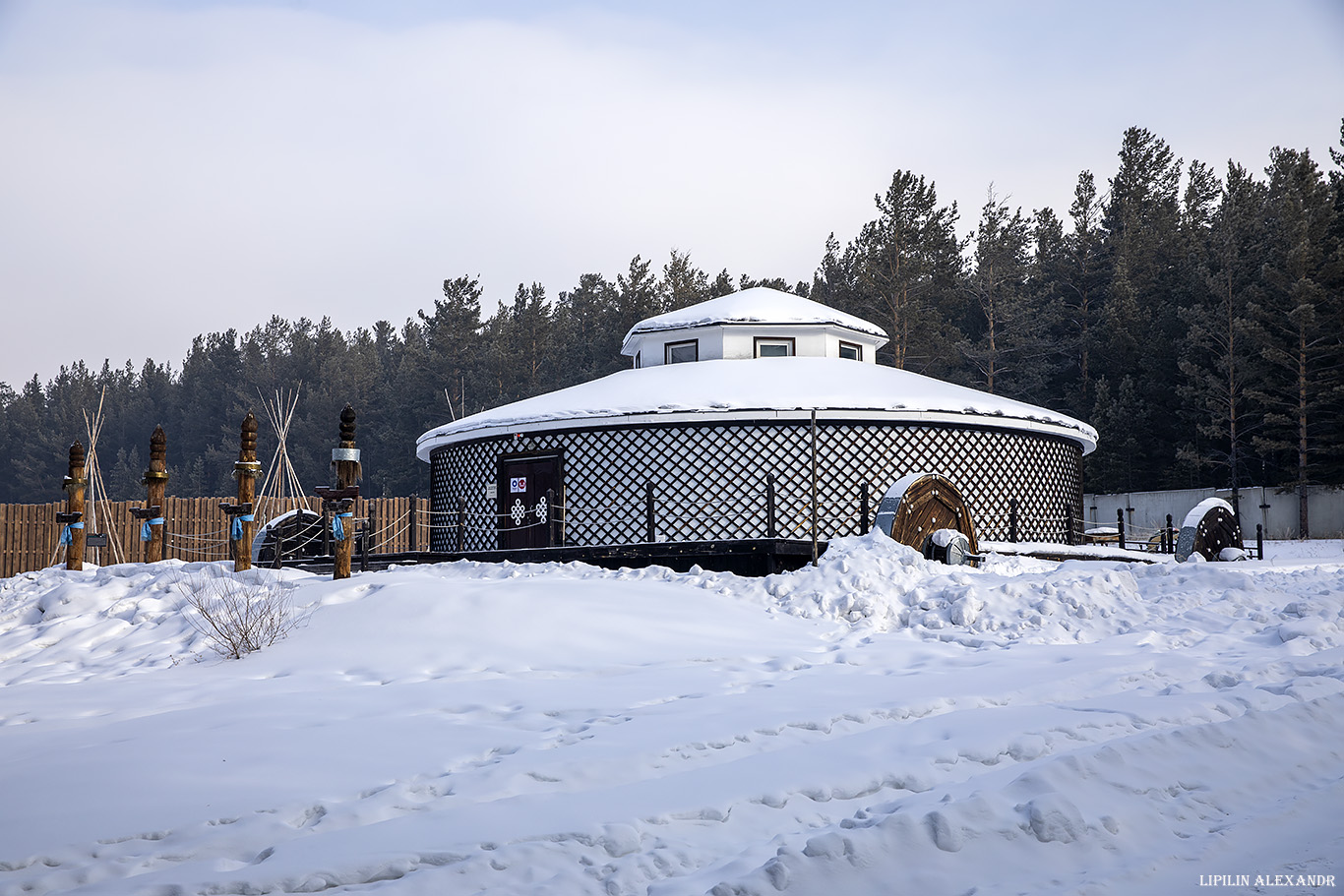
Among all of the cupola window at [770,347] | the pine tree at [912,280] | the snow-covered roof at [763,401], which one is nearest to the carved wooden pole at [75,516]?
the snow-covered roof at [763,401]

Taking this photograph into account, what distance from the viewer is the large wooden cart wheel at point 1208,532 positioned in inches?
448

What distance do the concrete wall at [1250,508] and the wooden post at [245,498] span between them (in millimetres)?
17018

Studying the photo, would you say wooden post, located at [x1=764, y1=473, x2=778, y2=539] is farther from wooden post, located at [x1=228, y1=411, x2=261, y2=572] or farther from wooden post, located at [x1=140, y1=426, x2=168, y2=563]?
wooden post, located at [x1=140, y1=426, x2=168, y2=563]

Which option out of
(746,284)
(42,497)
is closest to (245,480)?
(746,284)

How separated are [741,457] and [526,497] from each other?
3347 millimetres

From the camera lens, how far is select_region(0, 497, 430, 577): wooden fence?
16547 millimetres

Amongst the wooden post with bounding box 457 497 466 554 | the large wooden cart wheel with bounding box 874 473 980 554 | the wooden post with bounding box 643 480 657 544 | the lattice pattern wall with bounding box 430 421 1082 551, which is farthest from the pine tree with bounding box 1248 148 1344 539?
the wooden post with bounding box 457 497 466 554

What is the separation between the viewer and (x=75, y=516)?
11.3 metres

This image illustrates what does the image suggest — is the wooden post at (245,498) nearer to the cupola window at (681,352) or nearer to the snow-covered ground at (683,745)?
the snow-covered ground at (683,745)

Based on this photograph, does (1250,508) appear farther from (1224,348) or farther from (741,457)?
(741,457)

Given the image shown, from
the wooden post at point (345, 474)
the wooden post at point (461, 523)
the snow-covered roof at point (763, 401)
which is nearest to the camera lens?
the wooden post at point (345, 474)

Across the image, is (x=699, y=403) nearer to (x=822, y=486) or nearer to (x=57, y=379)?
(x=822, y=486)

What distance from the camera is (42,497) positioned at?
48.7 m

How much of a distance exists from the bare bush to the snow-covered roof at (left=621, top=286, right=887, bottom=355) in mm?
9987
